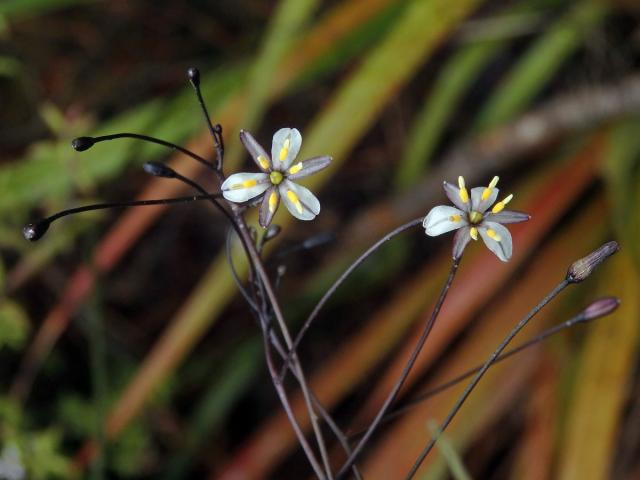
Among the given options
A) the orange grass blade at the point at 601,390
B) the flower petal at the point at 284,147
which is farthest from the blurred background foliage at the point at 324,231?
the flower petal at the point at 284,147

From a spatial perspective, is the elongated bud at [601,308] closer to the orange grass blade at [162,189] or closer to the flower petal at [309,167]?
the flower petal at [309,167]

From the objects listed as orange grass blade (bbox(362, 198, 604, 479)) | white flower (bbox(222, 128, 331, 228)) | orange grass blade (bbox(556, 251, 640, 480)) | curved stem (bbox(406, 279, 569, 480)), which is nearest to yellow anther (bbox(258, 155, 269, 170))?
white flower (bbox(222, 128, 331, 228))

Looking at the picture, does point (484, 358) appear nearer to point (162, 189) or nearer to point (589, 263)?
point (162, 189)

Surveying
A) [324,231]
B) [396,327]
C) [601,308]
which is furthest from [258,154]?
[396,327]

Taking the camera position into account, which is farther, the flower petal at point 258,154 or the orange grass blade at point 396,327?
the orange grass blade at point 396,327

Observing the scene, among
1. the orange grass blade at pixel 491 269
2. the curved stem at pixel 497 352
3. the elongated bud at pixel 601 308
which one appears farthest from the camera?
the orange grass blade at pixel 491 269

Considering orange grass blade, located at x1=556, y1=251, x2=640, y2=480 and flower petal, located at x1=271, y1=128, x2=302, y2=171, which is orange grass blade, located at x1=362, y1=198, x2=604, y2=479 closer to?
orange grass blade, located at x1=556, y1=251, x2=640, y2=480
